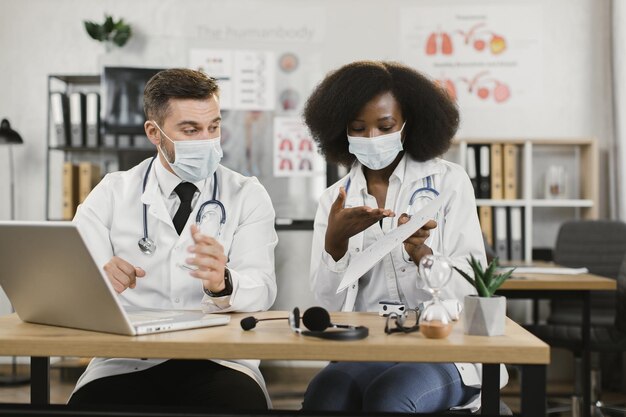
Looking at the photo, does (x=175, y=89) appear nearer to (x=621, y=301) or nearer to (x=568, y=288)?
(x=568, y=288)

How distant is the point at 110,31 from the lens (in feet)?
15.3

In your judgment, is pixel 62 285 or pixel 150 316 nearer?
pixel 62 285

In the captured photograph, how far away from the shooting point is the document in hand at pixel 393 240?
1602 millimetres

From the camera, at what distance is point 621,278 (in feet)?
11.1

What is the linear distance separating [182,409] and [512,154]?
137 inches

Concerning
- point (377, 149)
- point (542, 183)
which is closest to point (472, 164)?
point (542, 183)

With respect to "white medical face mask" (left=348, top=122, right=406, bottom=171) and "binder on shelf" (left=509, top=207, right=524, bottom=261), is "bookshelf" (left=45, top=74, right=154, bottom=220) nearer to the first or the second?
"binder on shelf" (left=509, top=207, right=524, bottom=261)

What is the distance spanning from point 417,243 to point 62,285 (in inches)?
31.7

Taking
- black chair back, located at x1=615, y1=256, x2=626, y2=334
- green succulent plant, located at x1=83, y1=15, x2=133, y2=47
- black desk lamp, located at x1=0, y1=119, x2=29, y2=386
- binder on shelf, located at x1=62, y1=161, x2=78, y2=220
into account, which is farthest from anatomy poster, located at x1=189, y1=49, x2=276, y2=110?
black chair back, located at x1=615, y1=256, x2=626, y2=334

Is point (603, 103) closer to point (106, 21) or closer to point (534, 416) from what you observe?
point (106, 21)

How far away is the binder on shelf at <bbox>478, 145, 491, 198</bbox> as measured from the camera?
14.9ft

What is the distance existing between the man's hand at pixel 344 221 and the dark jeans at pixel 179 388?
15.4 inches

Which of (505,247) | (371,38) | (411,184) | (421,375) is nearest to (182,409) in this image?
(421,375)

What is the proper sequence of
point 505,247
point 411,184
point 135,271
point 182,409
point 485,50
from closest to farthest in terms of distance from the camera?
1. point 182,409
2. point 135,271
3. point 411,184
4. point 505,247
5. point 485,50
